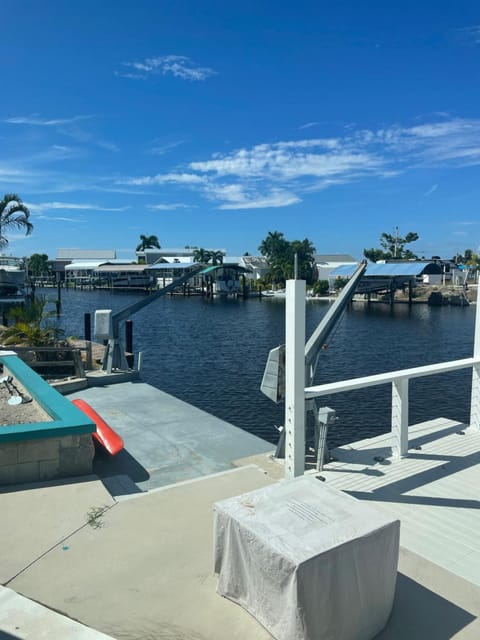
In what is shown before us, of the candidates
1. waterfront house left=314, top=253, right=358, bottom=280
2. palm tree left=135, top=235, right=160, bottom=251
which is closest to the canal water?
waterfront house left=314, top=253, right=358, bottom=280

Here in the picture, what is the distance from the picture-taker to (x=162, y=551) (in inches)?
185

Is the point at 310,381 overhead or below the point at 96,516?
overhead

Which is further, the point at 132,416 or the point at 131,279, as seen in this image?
the point at 131,279

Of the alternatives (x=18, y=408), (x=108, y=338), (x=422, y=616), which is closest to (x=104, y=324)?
(x=108, y=338)

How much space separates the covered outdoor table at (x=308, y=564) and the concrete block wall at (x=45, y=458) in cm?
298

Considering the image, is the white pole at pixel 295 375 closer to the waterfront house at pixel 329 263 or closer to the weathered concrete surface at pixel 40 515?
the weathered concrete surface at pixel 40 515

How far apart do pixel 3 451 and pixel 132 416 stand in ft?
17.0

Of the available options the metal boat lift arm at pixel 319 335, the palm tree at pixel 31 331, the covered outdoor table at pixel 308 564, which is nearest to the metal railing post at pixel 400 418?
the metal boat lift arm at pixel 319 335

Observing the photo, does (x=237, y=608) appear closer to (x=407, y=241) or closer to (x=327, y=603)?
(x=327, y=603)

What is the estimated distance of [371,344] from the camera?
3931 centimetres

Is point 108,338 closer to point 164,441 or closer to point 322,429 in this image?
point 164,441

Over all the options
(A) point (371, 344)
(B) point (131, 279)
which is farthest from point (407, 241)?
(A) point (371, 344)

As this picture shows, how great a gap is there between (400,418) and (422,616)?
357 cm

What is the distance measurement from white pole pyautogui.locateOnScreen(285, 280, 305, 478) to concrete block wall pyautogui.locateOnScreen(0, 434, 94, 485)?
261cm
